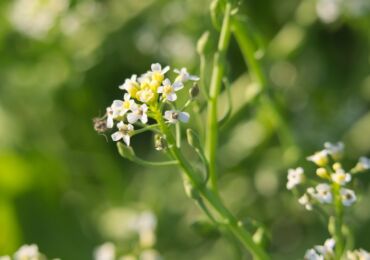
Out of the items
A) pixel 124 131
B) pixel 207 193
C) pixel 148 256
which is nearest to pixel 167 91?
pixel 124 131

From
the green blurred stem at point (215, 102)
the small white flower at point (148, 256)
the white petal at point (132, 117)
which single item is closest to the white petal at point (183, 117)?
the white petal at point (132, 117)

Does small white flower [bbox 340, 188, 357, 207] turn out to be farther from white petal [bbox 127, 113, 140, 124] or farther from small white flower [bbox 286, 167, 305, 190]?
white petal [bbox 127, 113, 140, 124]

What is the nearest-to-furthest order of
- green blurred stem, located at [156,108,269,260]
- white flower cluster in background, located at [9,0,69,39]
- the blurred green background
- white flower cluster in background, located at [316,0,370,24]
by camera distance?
1. green blurred stem, located at [156,108,269,260]
2. white flower cluster in background, located at [316,0,370,24]
3. the blurred green background
4. white flower cluster in background, located at [9,0,69,39]

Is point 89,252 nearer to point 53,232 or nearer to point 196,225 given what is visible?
point 53,232

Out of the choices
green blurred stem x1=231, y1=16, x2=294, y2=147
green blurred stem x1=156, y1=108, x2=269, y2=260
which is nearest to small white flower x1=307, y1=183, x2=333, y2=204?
green blurred stem x1=156, y1=108, x2=269, y2=260

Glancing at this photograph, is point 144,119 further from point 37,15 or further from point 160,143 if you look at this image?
point 37,15
